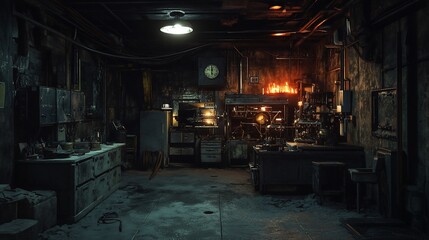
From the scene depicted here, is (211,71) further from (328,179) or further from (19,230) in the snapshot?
(19,230)

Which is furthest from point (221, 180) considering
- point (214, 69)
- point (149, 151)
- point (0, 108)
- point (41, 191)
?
point (0, 108)

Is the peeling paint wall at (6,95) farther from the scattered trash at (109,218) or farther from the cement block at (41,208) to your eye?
the scattered trash at (109,218)

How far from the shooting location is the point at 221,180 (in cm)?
959

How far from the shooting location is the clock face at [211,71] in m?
12.0

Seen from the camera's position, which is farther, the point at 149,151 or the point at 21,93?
the point at 149,151

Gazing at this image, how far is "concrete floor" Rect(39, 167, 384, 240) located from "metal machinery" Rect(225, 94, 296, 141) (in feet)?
10.2

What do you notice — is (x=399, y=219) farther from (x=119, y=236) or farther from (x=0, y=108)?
(x=0, y=108)

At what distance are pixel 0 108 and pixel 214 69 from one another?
294 inches

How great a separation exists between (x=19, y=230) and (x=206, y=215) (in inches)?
115

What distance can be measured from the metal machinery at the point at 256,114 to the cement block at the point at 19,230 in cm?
755

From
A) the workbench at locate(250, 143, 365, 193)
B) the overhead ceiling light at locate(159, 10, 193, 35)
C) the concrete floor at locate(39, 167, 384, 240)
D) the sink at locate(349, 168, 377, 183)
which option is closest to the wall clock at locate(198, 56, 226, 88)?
the concrete floor at locate(39, 167, 384, 240)

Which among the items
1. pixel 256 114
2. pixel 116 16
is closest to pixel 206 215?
pixel 116 16

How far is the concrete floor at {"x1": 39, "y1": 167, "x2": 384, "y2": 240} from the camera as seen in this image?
5.27 metres

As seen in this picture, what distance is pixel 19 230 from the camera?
169 inches
